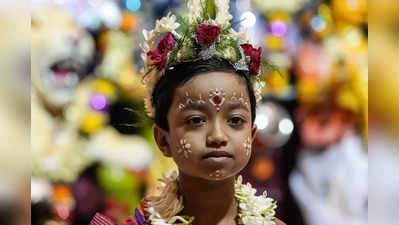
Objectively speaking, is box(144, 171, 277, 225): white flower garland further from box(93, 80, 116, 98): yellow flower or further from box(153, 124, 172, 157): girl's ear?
box(93, 80, 116, 98): yellow flower

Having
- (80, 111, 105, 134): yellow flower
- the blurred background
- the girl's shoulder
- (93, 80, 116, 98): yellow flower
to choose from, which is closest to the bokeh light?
the blurred background

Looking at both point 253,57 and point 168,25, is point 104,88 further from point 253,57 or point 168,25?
point 253,57

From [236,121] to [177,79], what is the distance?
0.22 metres

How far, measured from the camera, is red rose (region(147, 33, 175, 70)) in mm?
1550

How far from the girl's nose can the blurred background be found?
879mm

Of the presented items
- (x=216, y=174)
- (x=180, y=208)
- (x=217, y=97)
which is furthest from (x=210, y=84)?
(x=180, y=208)

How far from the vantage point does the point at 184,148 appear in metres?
1.48

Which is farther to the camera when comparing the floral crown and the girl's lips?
the floral crown

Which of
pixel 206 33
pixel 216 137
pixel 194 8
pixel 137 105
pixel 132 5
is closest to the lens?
pixel 216 137

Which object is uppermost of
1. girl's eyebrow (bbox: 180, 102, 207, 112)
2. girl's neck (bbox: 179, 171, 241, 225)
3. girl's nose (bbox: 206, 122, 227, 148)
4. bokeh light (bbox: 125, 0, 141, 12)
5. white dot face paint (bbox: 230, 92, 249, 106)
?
bokeh light (bbox: 125, 0, 141, 12)

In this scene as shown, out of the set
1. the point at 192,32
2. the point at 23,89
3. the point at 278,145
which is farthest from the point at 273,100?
the point at 23,89

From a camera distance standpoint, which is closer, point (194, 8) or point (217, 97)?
point (217, 97)

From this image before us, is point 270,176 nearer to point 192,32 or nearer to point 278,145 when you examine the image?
point 278,145

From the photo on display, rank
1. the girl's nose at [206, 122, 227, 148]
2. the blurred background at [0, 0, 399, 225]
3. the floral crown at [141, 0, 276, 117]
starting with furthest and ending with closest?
the blurred background at [0, 0, 399, 225] < the floral crown at [141, 0, 276, 117] < the girl's nose at [206, 122, 227, 148]
